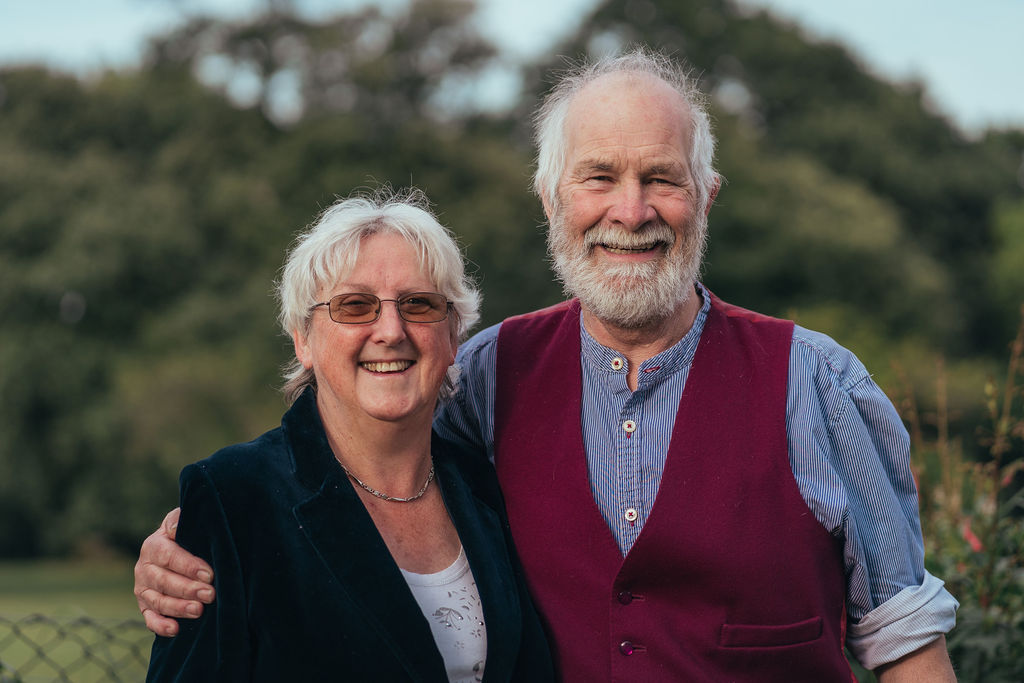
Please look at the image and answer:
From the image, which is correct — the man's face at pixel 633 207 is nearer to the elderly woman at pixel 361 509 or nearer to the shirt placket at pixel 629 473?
the shirt placket at pixel 629 473

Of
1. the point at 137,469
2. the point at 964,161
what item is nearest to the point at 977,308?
the point at 964,161

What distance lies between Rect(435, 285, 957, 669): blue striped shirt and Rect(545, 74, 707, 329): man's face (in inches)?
6.5

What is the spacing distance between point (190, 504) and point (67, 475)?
21.4m

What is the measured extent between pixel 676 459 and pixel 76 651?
11.5m

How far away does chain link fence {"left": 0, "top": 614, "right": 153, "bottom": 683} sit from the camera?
3.40m

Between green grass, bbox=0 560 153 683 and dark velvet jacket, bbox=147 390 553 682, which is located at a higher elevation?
dark velvet jacket, bbox=147 390 553 682

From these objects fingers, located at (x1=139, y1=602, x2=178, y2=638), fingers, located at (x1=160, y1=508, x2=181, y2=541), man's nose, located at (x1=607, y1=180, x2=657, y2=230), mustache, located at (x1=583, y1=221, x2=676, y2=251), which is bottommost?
fingers, located at (x1=139, y1=602, x2=178, y2=638)

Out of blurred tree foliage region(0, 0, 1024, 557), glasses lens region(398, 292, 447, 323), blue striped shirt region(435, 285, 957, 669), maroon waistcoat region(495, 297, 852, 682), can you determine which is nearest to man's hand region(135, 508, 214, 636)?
glasses lens region(398, 292, 447, 323)

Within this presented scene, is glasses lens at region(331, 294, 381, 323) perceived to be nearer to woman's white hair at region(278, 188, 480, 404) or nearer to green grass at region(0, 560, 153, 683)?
woman's white hair at region(278, 188, 480, 404)

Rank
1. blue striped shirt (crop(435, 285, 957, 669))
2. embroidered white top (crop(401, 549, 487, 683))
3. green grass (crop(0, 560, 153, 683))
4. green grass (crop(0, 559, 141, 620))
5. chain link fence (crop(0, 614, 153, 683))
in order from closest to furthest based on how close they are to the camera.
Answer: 1. embroidered white top (crop(401, 549, 487, 683))
2. blue striped shirt (crop(435, 285, 957, 669))
3. chain link fence (crop(0, 614, 153, 683))
4. green grass (crop(0, 560, 153, 683))
5. green grass (crop(0, 559, 141, 620))

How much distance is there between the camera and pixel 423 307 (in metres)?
2.51

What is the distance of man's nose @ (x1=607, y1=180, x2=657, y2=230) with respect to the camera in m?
2.67

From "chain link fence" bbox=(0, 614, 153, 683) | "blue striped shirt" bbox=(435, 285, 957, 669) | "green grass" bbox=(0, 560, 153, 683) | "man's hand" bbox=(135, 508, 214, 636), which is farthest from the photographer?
"green grass" bbox=(0, 560, 153, 683)

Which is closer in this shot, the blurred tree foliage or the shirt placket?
the shirt placket
